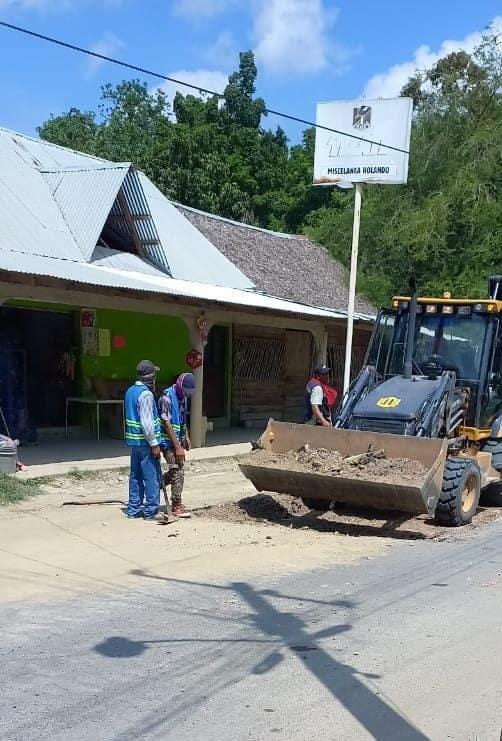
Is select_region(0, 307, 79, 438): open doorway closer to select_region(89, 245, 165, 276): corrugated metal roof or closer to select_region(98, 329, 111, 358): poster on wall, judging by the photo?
select_region(98, 329, 111, 358): poster on wall

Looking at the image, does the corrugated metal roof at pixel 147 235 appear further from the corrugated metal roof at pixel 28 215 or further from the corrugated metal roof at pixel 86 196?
the corrugated metal roof at pixel 28 215

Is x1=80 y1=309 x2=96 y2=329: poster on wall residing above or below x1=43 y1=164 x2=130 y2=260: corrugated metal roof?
Result: below

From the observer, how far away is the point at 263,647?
5.29 m

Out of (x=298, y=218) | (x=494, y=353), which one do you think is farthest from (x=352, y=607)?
(x=298, y=218)

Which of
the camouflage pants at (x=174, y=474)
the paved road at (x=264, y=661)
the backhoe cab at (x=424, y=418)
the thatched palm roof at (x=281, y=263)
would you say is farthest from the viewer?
the thatched palm roof at (x=281, y=263)

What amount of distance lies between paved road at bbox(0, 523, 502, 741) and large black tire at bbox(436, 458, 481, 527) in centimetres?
181

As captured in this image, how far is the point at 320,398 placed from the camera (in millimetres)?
12250

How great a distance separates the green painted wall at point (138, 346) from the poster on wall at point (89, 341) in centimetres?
15

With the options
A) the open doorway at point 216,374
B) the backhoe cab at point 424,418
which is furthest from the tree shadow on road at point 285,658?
the open doorway at point 216,374

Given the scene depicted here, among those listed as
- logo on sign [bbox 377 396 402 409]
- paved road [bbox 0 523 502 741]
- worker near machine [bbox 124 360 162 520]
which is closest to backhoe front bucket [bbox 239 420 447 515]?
logo on sign [bbox 377 396 402 409]

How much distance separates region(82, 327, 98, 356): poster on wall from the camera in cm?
1627

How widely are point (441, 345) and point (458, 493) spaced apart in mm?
2341

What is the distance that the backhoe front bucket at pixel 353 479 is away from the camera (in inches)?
328

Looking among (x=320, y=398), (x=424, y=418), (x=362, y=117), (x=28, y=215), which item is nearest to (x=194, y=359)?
(x=320, y=398)
